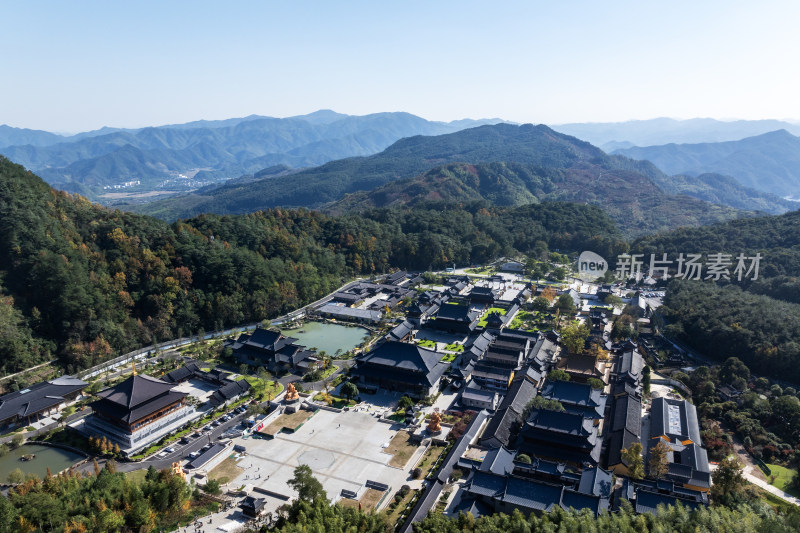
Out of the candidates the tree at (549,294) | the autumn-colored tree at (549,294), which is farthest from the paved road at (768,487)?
the autumn-colored tree at (549,294)

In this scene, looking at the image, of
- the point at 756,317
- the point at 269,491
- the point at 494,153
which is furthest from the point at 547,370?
the point at 494,153

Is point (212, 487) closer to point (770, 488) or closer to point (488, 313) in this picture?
point (770, 488)

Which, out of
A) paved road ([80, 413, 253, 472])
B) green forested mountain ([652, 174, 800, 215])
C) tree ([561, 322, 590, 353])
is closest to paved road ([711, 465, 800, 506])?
tree ([561, 322, 590, 353])

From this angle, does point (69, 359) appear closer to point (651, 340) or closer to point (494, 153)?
point (651, 340)

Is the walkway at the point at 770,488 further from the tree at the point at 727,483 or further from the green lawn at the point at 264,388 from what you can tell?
the green lawn at the point at 264,388

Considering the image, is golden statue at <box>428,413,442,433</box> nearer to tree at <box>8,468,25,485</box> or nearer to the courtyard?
the courtyard

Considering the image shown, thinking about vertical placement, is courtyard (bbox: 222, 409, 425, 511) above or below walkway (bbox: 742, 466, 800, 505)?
above
